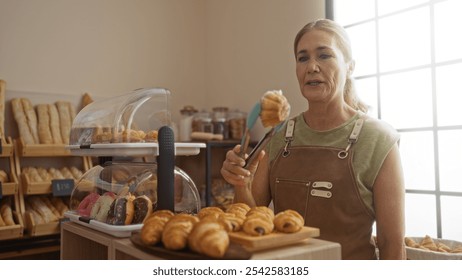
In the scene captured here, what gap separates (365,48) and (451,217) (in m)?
1.15

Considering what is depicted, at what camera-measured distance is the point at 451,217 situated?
221 centimetres

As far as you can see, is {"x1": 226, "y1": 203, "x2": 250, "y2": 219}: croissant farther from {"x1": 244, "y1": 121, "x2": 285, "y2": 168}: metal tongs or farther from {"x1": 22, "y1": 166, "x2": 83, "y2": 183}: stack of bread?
{"x1": 22, "y1": 166, "x2": 83, "y2": 183}: stack of bread

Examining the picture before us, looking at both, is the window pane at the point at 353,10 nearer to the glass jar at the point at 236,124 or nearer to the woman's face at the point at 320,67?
the glass jar at the point at 236,124

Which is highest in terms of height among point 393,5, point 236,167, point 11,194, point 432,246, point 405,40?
point 393,5

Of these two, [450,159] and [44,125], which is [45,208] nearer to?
[44,125]

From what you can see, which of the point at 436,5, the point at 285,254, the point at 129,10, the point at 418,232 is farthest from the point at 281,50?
the point at 285,254

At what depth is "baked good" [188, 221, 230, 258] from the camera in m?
0.71

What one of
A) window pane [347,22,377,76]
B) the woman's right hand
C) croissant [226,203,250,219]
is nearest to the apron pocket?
the woman's right hand

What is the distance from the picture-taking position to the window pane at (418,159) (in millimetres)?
2318

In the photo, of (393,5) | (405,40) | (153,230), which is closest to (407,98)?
(405,40)

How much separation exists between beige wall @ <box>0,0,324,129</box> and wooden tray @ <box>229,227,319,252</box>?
84.5 inches

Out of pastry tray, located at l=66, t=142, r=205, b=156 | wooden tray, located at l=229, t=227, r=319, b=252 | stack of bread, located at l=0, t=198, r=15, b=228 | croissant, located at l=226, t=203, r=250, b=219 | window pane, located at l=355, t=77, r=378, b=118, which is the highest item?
window pane, located at l=355, t=77, r=378, b=118

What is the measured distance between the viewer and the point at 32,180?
→ 8.63 ft

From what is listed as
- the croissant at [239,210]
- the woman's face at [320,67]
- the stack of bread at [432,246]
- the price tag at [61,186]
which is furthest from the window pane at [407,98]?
the price tag at [61,186]
